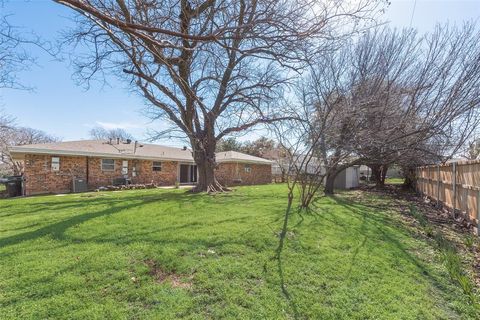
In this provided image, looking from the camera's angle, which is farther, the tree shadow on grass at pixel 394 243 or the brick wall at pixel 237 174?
the brick wall at pixel 237 174

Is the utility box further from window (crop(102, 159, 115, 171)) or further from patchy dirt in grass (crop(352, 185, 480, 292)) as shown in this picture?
patchy dirt in grass (crop(352, 185, 480, 292))

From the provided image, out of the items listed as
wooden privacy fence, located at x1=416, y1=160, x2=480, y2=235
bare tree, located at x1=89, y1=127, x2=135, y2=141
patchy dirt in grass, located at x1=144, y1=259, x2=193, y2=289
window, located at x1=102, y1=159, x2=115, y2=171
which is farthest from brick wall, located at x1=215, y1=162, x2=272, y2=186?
bare tree, located at x1=89, y1=127, x2=135, y2=141

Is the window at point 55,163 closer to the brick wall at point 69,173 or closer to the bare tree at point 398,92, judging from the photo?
the brick wall at point 69,173

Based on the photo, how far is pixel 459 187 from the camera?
745 cm

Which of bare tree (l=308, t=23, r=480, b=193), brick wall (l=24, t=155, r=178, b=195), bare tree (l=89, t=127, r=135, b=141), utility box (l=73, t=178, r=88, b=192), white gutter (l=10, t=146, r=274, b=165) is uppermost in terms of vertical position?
bare tree (l=89, t=127, r=135, b=141)

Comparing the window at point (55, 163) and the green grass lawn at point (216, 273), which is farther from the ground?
the window at point (55, 163)

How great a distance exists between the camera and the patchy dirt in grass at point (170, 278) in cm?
343

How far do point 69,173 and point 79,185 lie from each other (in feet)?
2.99

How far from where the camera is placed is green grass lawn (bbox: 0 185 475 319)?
299 centimetres

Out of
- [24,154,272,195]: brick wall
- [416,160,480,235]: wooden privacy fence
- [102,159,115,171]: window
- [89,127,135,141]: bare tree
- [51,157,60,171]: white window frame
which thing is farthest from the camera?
[89,127,135,141]: bare tree

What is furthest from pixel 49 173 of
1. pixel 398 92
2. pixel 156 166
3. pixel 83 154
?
pixel 398 92

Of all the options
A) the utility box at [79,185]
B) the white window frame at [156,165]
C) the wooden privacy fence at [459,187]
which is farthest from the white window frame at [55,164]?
the wooden privacy fence at [459,187]

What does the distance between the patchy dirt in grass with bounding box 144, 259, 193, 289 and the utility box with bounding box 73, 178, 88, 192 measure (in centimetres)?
1381

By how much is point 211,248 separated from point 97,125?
4454cm
